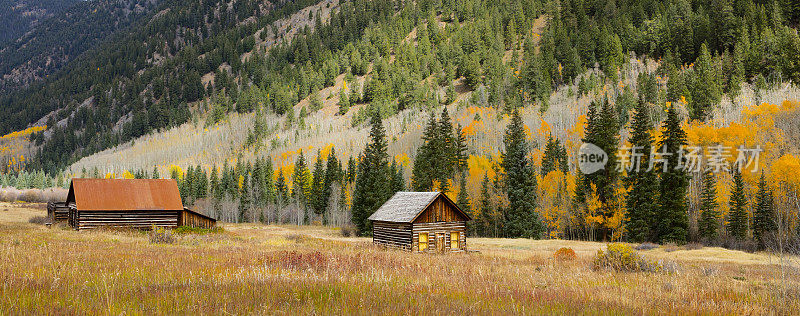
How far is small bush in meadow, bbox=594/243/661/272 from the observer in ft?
60.4

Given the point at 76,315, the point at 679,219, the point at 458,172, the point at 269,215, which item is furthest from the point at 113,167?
the point at 76,315

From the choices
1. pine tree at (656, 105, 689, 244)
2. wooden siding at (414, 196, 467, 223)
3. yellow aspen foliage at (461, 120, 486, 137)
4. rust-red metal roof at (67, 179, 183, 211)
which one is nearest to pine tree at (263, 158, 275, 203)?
yellow aspen foliage at (461, 120, 486, 137)

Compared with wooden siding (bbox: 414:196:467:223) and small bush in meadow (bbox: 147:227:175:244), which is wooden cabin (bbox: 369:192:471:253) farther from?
small bush in meadow (bbox: 147:227:175:244)

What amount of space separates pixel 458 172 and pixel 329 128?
105m

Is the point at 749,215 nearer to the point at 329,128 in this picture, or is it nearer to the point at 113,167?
the point at 329,128

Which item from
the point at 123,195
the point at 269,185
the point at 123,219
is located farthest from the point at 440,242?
the point at 269,185

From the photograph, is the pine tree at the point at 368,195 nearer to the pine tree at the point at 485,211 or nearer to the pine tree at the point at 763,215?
the pine tree at the point at 485,211

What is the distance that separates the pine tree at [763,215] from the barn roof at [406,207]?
116 feet

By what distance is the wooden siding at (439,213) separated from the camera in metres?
35.4

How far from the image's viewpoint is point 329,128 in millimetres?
175750

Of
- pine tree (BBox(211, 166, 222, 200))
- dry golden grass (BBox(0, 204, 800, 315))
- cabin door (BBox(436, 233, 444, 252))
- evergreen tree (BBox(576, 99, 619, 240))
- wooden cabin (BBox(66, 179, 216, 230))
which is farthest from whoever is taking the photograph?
pine tree (BBox(211, 166, 222, 200))

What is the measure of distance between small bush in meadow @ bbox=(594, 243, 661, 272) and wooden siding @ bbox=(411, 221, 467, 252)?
16481 millimetres

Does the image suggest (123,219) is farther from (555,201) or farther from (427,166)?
(555,201)

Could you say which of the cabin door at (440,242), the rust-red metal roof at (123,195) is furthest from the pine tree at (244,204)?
the cabin door at (440,242)
